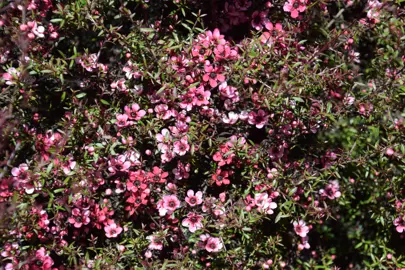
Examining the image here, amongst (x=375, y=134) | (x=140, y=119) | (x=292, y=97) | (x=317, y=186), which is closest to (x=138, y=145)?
(x=140, y=119)

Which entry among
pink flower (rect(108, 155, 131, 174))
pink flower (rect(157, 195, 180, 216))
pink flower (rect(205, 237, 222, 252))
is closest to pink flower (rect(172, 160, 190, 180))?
pink flower (rect(157, 195, 180, 216))

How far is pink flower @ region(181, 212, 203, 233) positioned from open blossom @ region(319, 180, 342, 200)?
0.73m

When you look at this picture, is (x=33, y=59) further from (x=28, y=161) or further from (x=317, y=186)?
(x=317, y=186)

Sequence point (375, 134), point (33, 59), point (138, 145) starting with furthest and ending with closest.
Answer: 1. point (375, 134)
2. point (138, 145)
3. point (33, 59)

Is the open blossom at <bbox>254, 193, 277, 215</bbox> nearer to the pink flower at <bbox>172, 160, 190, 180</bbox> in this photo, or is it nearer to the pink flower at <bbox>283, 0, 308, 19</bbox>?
the pink flower at <bbox>172, 160, 190, 180</bbox>

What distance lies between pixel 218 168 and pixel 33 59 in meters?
1.14

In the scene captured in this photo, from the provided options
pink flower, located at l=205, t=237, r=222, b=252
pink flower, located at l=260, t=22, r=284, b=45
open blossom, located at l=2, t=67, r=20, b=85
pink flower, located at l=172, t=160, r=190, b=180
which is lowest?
pink flower, located at l=205, t=237, r=222, b=252

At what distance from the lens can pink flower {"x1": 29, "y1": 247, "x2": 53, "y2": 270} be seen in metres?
2.68

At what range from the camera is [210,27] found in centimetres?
329

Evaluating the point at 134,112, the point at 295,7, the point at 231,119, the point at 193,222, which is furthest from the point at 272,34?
the point at 193,222

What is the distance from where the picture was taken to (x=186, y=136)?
278 cm

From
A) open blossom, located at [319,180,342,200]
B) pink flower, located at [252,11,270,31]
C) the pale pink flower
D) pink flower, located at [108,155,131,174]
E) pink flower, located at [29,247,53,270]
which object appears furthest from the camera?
pink flower, located at [252,11,270,31]

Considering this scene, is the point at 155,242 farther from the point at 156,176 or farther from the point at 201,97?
the point at 201,97

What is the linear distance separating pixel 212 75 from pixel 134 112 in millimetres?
468
